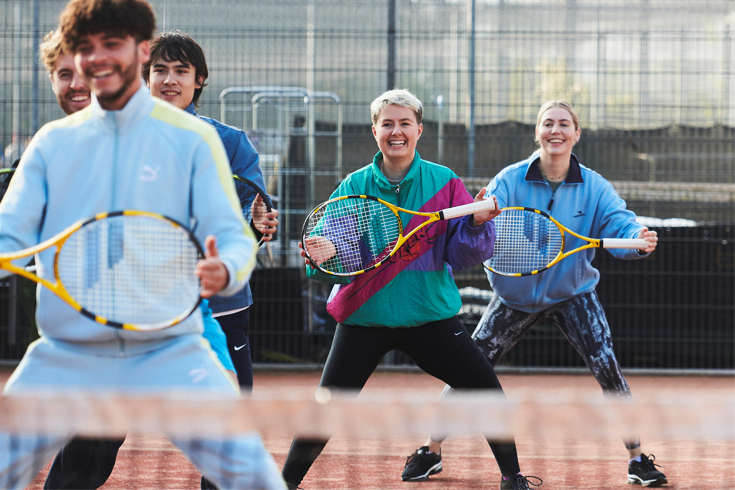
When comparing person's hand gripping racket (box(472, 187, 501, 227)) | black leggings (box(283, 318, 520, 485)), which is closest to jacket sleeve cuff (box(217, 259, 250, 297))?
black leggings (box(283, 318, 520, 485))

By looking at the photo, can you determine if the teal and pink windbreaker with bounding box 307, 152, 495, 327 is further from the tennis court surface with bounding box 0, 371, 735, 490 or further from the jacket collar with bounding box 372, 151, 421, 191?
the tennis court surface with bounding box 0, 371, 735, 490

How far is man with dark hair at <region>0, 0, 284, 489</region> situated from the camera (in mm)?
2088

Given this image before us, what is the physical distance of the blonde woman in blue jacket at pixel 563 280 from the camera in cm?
397

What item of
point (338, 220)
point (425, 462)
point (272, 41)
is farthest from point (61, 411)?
point (272, 41)

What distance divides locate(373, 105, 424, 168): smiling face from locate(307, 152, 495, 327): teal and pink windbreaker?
2.9 inches

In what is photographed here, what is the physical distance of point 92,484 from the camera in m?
3.06

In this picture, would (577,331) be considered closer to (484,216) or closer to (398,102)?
(484,216)

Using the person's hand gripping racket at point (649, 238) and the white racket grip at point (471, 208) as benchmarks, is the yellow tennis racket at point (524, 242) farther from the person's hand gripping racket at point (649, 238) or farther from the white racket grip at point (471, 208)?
the white racket grip at point (471, 208)

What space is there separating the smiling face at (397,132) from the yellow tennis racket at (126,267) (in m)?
1.50

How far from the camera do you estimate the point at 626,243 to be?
3.65 meters

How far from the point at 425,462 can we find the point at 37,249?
2.47 m

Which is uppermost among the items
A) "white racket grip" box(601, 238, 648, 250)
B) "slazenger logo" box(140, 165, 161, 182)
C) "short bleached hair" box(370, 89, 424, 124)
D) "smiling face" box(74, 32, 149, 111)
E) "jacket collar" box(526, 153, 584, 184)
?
"short bleached hair" box(370, 89, 424, 124)

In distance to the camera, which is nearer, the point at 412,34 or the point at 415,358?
the point at 415,358

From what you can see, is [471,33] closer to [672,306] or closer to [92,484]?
[672,306]
